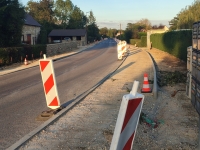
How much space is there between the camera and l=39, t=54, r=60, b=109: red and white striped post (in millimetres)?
7538

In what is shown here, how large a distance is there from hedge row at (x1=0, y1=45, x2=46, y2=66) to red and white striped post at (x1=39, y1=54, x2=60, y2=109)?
15.7 m

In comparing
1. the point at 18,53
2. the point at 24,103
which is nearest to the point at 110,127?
the point at 24,103

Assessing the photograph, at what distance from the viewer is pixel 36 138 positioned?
19.0 ft

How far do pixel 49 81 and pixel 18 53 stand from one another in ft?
59.0

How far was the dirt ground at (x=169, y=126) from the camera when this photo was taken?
5.61 metres

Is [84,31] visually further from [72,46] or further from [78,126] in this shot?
[78,126]

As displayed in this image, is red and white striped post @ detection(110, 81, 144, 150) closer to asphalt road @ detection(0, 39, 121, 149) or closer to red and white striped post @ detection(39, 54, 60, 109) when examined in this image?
asphalt road @ detection(0, 39, 121, 149)

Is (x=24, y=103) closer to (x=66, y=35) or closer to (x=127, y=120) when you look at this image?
(x=127, y=120)

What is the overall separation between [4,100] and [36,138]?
454 centimetres

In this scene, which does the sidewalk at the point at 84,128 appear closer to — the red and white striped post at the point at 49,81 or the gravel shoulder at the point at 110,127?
the gravel shoulder at the point at 110,127

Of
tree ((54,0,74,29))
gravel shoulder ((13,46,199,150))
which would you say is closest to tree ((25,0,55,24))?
tree ((54,0,74,29))

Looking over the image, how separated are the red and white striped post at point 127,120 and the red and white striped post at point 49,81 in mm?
4664

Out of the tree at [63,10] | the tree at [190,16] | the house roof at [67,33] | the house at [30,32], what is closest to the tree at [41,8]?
the tree at [63,10]

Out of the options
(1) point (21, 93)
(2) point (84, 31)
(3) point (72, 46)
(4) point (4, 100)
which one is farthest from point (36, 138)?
(2) point (84, 31)
